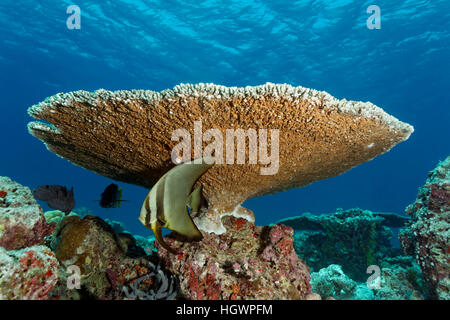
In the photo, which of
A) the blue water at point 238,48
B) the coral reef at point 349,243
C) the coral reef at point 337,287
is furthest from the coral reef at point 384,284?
the blue water at point 238,48

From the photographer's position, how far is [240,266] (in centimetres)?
233

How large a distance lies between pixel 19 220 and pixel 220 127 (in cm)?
230

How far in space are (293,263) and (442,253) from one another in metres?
2.09

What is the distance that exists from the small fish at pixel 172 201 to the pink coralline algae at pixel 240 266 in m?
0.75

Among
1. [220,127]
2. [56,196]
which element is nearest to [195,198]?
[220,127]

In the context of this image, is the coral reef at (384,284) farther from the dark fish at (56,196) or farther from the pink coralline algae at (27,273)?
the dark fish at (56,196)

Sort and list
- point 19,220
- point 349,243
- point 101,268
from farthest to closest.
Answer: point 349,243, point 101,268, point 19,220

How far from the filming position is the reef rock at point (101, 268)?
268 centimetres

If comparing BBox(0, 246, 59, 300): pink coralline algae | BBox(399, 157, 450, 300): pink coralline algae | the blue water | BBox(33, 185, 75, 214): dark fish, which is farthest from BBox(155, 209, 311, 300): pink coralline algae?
the blue water

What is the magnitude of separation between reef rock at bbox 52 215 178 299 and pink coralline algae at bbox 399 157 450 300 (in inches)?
134

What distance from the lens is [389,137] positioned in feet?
8.75

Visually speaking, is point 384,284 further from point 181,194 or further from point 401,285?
point 181,194
